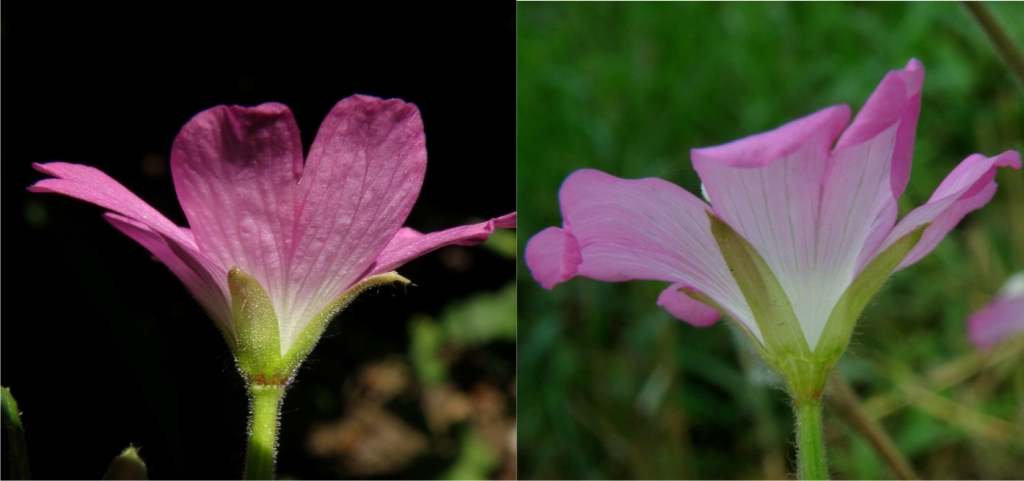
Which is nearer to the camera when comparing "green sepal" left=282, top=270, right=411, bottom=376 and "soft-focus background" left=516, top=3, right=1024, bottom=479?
"green sepal" left=282, top=270, right=411, bottom=376

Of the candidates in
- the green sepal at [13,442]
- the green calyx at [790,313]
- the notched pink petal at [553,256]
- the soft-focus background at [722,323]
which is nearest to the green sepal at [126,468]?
the green sepal at [13,442]

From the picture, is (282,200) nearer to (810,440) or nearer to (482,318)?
(810,440)

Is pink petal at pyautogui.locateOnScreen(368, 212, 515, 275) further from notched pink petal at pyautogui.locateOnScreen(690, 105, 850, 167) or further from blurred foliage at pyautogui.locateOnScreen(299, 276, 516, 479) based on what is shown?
blurred foliage at pyautogui.locateOnScreen(299, 276, 516, 479)

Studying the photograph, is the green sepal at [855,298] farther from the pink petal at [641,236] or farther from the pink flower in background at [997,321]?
the pink flower in background at [997,321]

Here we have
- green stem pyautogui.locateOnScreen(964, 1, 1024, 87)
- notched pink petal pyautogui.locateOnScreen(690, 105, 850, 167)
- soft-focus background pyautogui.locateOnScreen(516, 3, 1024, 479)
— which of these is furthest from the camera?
soft-focus background pyautogui.locateOnScreen(516, 3, 1024, 479)

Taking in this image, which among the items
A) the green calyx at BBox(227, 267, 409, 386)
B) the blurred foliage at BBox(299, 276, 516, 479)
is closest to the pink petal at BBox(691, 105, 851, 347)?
the green calyx at BBox(227, 267, 409, 386)
